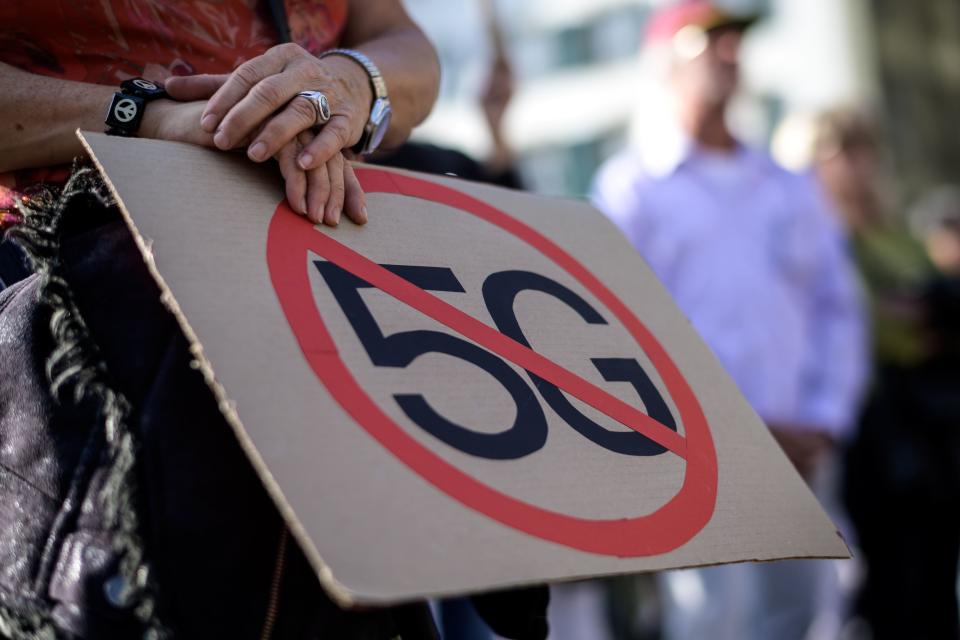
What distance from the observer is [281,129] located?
43.4 inches

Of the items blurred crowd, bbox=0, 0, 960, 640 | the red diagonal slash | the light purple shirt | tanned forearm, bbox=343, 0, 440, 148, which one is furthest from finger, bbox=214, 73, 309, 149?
the light purple shirt

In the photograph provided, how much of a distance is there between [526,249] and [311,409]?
0.44 meters

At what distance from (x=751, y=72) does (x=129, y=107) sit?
647 inches

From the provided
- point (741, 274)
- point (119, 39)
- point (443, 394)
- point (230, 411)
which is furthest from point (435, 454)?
point (741, 274)

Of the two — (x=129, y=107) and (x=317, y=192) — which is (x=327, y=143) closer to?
(x=317, y=192)

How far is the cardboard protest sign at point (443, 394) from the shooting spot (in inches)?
35.9

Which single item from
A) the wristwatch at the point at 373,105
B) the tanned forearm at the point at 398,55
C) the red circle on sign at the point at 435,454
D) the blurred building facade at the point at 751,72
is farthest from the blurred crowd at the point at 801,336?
the blurred building facade at the point at 751,72

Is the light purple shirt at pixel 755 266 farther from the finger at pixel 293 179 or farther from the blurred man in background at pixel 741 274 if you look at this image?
the finger at pixel 293 179

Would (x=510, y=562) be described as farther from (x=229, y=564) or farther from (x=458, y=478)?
(x=229, y=564)

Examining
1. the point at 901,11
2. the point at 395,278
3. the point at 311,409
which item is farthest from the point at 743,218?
the point at 901,11

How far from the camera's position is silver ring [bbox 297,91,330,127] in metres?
1.14

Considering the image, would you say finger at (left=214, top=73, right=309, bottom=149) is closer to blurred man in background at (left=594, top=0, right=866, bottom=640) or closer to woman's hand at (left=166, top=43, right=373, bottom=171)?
woman's hand at (left=166, top=43, right=373, bottom=171)

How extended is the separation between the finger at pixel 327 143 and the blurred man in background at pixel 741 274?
2.03m

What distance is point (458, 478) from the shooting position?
3.17 ft
